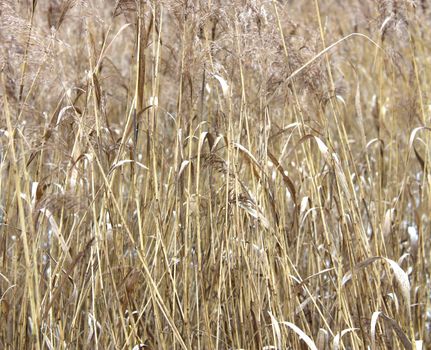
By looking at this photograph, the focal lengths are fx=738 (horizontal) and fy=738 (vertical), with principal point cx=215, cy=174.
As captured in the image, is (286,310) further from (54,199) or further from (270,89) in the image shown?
(54,199)

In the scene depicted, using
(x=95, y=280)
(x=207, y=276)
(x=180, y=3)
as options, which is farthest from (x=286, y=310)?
(x=180, y=3)

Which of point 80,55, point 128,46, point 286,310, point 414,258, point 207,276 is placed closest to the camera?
point 286,310

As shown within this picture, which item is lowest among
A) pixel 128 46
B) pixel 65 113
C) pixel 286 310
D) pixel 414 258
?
pixel 286 310

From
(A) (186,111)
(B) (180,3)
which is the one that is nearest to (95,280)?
(A) (186,111)

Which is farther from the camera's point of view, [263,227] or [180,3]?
[263,227]

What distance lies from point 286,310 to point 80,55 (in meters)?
1.22

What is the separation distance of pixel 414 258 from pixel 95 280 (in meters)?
1.08

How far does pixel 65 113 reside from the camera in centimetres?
178

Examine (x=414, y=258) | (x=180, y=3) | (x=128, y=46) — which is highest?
(x=128, y=46)

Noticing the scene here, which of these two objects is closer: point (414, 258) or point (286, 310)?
point (286, 310)

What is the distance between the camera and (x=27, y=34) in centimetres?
148

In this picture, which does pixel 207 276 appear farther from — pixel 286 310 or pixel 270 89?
pixel 270 89

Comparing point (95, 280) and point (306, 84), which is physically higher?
point (306, 84)

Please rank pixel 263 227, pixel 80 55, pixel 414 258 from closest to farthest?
pixel 263 227 < pixel 414 258 < pixel 80 55
